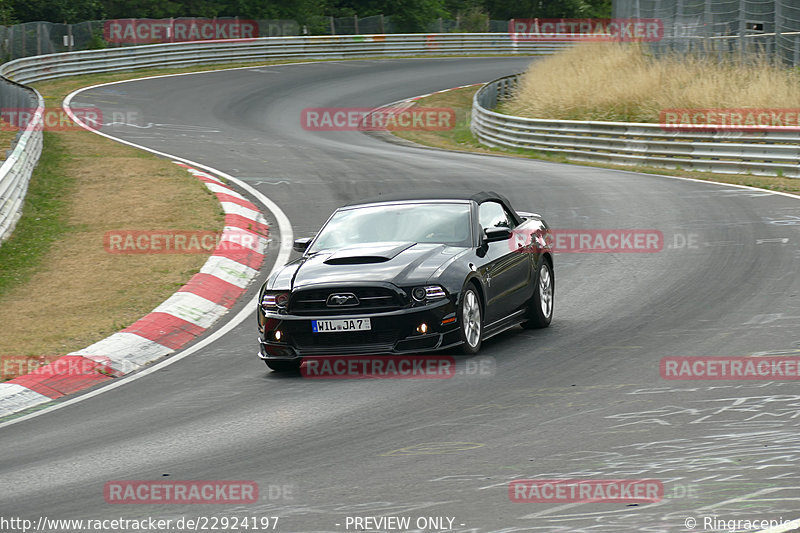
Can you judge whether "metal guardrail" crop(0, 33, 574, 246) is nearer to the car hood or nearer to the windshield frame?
the windshield frame

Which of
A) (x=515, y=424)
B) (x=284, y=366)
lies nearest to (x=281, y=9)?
(x=284, y=366)

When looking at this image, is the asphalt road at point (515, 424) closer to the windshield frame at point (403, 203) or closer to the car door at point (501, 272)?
the car door at point (501, 272)

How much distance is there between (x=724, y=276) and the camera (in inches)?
518

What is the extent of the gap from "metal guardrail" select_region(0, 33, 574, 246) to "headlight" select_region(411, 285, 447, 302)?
16.1m

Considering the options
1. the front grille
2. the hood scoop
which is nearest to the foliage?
the hood scoop

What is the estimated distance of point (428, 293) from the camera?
9562 mm

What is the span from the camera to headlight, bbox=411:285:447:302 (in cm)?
955

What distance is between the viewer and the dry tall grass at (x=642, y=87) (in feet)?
93.6

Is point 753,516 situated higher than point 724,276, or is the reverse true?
point 753,516

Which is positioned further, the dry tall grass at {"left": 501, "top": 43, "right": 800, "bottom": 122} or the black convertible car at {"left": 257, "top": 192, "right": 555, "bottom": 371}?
the dry tall grass at {"left": 501, "top": 43, "right": 800, "bottom": 122}

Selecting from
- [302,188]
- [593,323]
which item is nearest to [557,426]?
[593,323]

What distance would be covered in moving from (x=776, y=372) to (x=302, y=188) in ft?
46.3

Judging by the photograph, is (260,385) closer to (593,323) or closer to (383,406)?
(383,406)

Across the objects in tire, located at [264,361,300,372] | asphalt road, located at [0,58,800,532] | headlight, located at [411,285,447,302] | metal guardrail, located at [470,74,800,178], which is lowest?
metal guardrail, located at [470,74,800,178]
